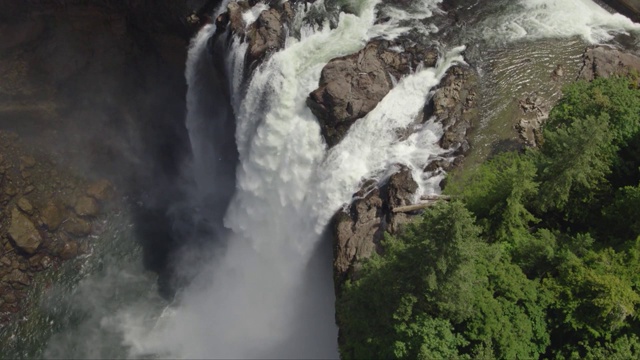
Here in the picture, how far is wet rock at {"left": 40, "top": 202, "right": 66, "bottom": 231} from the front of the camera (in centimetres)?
3278

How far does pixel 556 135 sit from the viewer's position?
1933 centimetres

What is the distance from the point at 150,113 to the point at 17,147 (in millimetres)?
8208

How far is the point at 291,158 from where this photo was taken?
24.9 m

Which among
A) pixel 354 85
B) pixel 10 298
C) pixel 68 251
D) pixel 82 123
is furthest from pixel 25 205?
pixel 354 85

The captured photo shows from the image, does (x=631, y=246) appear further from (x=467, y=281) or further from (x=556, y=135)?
(x=467, y=281)

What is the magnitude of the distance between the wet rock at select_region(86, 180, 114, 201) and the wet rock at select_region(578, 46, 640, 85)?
27.2 metres

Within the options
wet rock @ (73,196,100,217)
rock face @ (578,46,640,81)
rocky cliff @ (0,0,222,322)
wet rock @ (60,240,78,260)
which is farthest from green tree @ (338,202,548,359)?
wet rock @ (73,196,100,217)

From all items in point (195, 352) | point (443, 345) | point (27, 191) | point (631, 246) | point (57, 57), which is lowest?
point (195, 352)

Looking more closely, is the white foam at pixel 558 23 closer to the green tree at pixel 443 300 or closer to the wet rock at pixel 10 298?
the green tree at pixel 443 300

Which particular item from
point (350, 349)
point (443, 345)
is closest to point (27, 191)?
point (350, 349)

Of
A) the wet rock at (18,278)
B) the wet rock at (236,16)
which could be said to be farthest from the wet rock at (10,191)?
the wet rock at (236,16)

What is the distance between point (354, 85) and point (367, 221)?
245 inches

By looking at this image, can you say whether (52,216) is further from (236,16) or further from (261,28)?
(261,28)

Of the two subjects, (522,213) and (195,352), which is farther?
(195,352)
